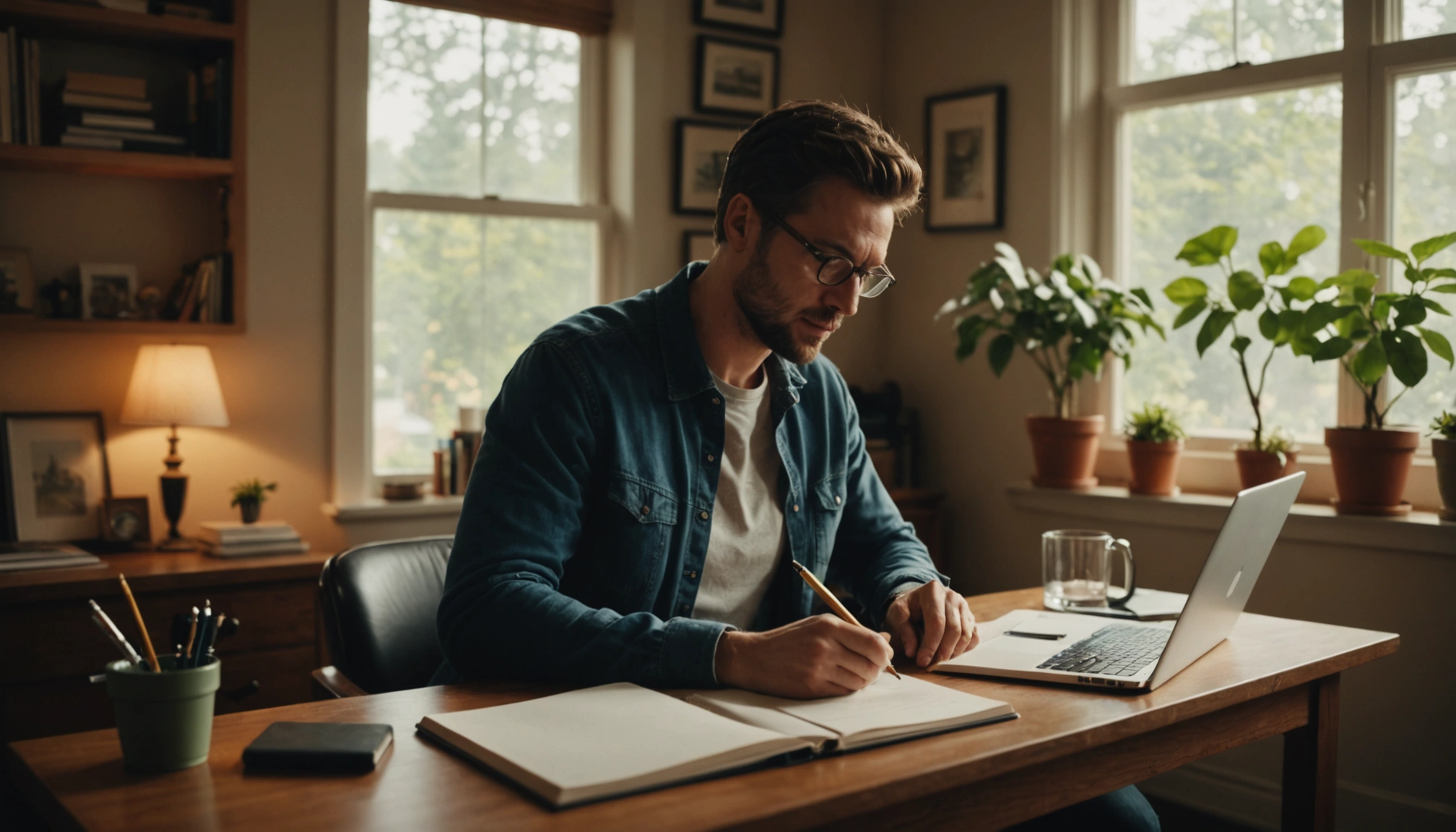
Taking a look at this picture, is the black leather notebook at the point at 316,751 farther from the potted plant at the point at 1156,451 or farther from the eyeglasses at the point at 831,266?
the potted plant at the point at 1156,451

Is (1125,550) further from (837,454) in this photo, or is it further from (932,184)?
(932,184)

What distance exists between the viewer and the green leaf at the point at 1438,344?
259 centimetres

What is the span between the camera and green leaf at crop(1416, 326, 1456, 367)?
2588 millimetres

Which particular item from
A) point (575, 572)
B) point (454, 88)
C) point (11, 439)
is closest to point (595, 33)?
point (454, 88)

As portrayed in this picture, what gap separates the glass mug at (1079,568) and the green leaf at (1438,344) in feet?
4.20

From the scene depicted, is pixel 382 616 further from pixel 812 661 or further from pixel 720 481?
pixel 812 661

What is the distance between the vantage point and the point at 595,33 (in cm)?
370

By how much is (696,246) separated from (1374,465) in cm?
209

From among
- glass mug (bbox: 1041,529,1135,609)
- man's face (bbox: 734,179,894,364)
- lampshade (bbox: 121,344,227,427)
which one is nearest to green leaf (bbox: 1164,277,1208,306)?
glass mug (bbox: 1041,529,1135,609)

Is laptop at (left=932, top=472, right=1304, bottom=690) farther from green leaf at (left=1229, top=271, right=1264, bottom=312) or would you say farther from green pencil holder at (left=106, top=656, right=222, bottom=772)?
green leaf at (left=1229, top=271, right=1264, bottom=312)

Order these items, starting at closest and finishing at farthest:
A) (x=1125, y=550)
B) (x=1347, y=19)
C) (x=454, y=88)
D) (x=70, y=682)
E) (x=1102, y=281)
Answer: (x=1125, y=550), (x=70, y=682), (x=1347, y=19), (x=1102, y=281), (x=454, y=88)

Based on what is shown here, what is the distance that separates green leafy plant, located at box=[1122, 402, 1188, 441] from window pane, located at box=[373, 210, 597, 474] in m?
1.76

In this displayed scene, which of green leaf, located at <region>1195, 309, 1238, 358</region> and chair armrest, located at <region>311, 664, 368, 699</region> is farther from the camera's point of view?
green leaf, located at <region>1195, 309, 1238, 358</region>

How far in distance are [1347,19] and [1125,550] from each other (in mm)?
2053
